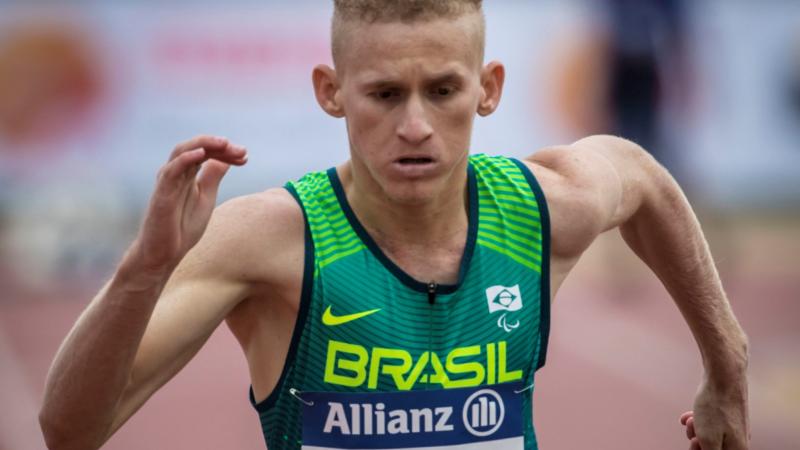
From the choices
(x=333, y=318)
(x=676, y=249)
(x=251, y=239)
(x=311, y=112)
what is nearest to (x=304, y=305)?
(x=333, y=318)

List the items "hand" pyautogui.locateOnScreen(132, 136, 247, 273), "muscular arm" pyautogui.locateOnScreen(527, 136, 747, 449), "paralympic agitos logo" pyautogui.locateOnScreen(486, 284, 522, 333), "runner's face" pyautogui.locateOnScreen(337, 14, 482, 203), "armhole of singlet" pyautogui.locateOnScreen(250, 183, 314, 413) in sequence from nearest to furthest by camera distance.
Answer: "hand" pyautogui.locateOnScreen(132, 136, 247, 273)
"runner's face" pyautogui.locateOnScreen(337, 14, 482, 203)
"armhole of singlet" pyautogui.locateOnScreen(250, 183, 314, 413)
"paralympic agitos logo" pyautogui.locateOnScreen(486, 284, 522, 333)
"muscular arm" pyautogui.locateOnScreen(527, 136, 747, 449)

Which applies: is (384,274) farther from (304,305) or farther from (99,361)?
(99,361)

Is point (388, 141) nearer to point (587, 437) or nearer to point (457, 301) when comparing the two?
point (457, 301)

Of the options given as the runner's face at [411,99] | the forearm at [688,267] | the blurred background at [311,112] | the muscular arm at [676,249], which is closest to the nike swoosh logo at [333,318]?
the runner's face at [411,99]

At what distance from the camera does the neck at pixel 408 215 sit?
3.89m

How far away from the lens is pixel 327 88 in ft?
12.9

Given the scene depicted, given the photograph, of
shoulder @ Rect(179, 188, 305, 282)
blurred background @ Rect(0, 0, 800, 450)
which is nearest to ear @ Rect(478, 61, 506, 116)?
shoulder @ Rect(179, 188, 305, 282)

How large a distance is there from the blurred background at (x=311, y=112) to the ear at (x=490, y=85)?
387 inches

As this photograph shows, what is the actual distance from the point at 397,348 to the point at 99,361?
0.80 meters

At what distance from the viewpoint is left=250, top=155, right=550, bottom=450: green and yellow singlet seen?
147 inches

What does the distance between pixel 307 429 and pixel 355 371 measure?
19cm

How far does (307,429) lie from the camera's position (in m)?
3.77

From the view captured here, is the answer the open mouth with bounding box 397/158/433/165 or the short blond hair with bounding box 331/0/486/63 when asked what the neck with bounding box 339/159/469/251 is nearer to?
the open mouth with bounding box 397/158/433/165

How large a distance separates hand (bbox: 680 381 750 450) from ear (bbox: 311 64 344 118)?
A: 1372 millimetres
